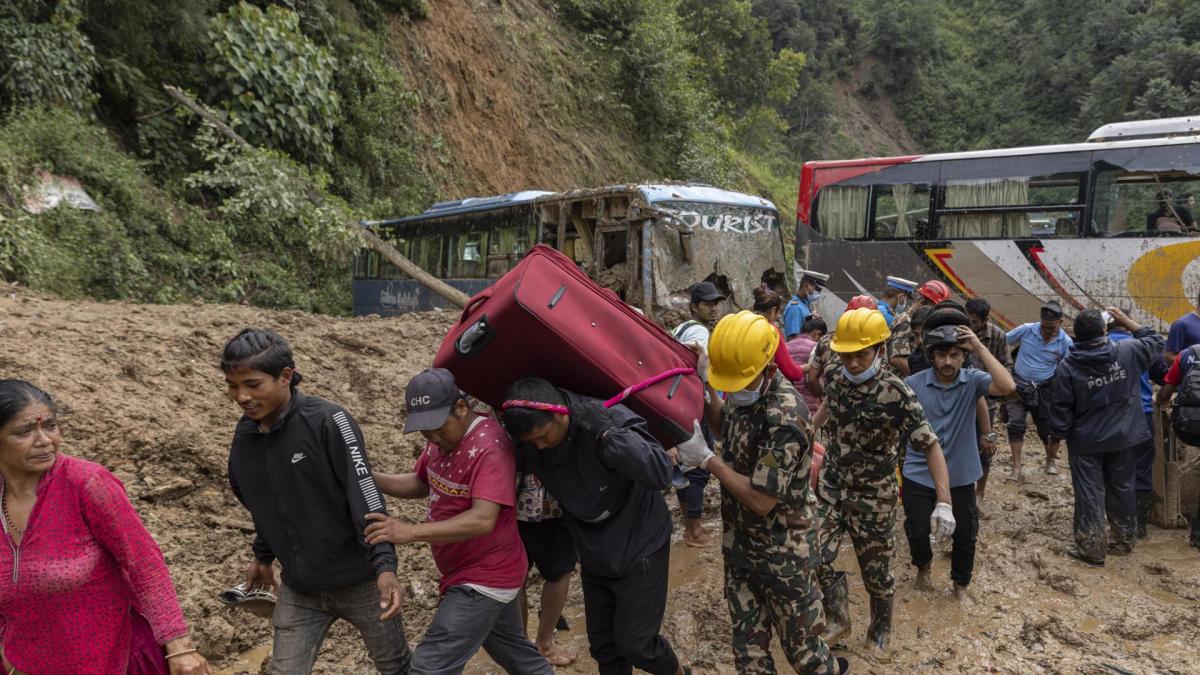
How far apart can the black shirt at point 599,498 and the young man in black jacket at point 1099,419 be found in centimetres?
335

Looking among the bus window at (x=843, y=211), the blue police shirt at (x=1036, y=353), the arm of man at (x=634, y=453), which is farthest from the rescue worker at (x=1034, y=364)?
the bus window at (x=843, y=211)

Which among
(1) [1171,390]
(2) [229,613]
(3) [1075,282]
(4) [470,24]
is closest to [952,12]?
(4) [470,24]

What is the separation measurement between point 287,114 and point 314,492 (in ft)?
38.3

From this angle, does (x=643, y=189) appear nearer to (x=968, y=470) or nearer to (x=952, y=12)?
(x=968, y=470)

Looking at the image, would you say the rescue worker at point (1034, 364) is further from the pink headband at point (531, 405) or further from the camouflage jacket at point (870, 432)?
the pink headband at point (531, 405)

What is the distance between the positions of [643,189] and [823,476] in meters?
6.84

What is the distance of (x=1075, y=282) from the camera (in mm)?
9758

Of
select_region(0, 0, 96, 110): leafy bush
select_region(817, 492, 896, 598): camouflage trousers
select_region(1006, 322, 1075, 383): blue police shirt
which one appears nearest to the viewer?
select_region(817, 492, 896, 598): camouflage trousers

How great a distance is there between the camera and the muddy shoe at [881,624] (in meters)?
3.66

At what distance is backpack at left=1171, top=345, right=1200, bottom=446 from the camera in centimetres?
442

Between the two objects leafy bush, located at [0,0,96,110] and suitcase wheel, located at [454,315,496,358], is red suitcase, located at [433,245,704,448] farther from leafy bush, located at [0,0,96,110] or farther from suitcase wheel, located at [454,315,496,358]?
leafy bush, located at [0,0,96,110]

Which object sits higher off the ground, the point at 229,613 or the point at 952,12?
the point at 952,12

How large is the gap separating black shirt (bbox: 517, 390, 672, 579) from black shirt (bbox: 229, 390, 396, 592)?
0.62 m

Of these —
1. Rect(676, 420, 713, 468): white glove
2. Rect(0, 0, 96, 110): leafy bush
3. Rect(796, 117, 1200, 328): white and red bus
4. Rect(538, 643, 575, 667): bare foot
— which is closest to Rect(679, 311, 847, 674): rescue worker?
Rect(676, 420, 713, 468): white glove
